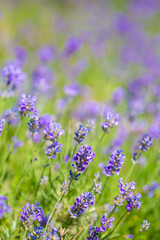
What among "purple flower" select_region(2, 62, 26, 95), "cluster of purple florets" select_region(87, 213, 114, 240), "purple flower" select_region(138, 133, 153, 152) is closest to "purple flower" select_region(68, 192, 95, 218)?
"cluster of purple florets" select_region(87, 213, 114, 240)

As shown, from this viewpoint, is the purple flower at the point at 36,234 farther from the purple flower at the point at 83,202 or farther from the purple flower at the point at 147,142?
the purple flower at the point at 147,142

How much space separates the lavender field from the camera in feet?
5.13

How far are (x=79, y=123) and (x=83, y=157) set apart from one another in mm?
741

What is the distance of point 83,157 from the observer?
144cm

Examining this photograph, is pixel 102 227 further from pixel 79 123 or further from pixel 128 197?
pixel 79 123

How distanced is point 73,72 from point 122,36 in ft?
13.9

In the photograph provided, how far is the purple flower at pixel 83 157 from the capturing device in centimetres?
142

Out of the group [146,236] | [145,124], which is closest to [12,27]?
[145,124]

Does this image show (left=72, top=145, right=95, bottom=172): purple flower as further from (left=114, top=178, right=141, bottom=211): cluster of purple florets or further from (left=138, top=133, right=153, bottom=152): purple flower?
(left=138, top=133, right=153, bottom=152): purple flower

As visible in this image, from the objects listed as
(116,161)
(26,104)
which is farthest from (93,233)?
(26,104)

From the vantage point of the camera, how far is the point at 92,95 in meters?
5.88

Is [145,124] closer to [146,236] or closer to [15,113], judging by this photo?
[146,236]

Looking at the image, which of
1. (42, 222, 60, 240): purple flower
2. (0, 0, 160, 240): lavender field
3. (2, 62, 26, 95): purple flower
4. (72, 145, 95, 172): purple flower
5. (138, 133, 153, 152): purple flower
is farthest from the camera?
(2, 62, 26, 95): purple flower

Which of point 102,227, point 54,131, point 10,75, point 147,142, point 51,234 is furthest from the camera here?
point 10,75
